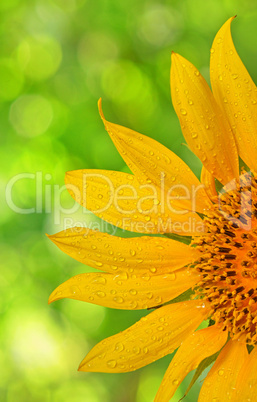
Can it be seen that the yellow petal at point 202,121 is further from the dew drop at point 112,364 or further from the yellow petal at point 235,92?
the dew drop at point 112,364

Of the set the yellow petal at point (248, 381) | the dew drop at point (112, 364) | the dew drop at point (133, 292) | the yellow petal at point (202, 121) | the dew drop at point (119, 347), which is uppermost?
the yellow petal at point (202, 121)

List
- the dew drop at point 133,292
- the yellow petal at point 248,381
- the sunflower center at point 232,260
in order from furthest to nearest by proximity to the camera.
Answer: the dew drop at point 133,292
the sunflower center at point 232,260
the yellow petal at point 248,381

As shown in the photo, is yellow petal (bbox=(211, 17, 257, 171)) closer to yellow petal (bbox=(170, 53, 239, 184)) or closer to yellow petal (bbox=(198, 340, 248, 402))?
yellow petal (bbox=(170, 53, 239, 184))

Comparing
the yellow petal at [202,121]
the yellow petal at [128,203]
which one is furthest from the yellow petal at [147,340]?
the yellow petal at [202,121]

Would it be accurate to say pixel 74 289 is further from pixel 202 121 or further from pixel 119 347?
pixel 202 121

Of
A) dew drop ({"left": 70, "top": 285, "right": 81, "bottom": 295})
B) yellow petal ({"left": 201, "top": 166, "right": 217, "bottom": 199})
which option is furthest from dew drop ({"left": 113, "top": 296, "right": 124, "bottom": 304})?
yellow petal ({"left": 201, "top": 166, "right": 217, "bottom": 199})

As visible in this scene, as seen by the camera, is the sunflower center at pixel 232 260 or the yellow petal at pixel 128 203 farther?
the yellow petal at pixel 128 203

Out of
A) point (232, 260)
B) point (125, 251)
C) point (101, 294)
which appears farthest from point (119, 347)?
point (232, 260)

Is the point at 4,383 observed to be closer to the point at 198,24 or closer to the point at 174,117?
the point at 174,117
